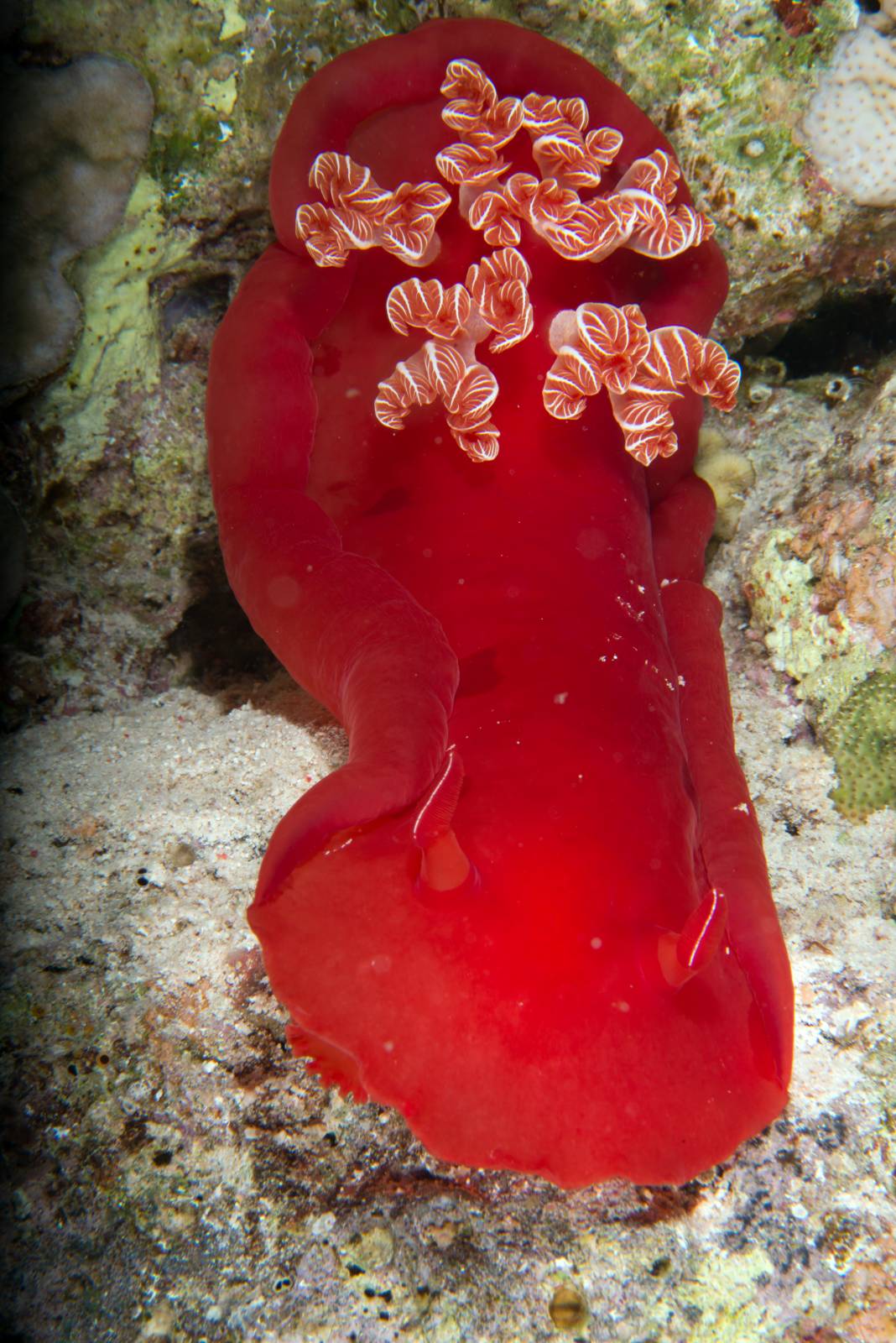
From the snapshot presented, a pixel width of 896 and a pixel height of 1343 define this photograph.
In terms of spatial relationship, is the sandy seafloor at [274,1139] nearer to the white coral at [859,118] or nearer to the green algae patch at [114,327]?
the green algae patch at [114,327]


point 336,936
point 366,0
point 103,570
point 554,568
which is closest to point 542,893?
point 336,936

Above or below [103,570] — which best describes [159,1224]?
below

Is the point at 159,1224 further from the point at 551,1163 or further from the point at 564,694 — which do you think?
the point at 564,694

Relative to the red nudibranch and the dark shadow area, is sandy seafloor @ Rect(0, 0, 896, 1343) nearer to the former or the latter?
the red nudibranch

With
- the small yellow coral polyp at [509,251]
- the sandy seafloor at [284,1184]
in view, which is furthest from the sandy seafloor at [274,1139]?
the small yellow coral polyp at [509,251]

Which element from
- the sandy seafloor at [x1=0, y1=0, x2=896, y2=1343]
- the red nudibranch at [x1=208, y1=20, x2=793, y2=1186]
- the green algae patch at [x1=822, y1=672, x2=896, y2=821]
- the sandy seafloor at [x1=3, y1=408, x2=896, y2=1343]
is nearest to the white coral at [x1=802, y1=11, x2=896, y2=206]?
the red nudibranch at [x1=208, y1=20, x2=793, y2=1186]

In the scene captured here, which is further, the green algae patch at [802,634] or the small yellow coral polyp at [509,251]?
the green algae patch at [802,634]

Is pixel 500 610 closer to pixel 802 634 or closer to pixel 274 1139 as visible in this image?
pixel 802 634
